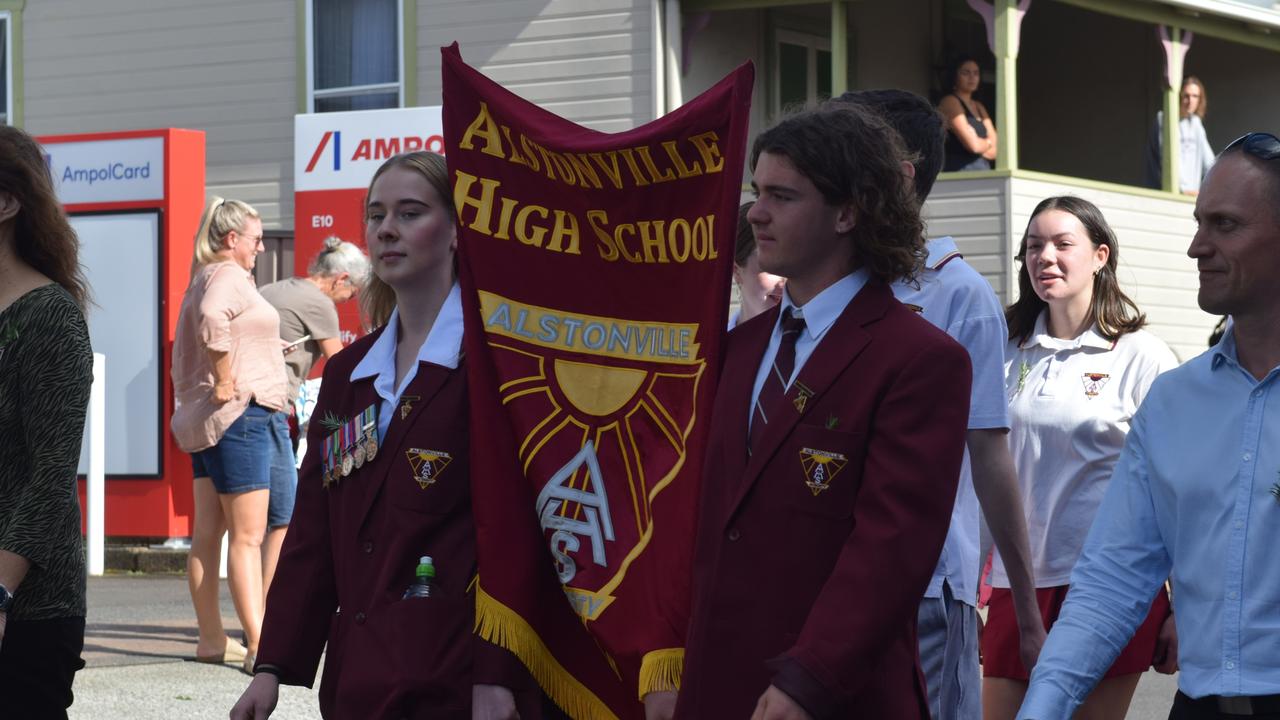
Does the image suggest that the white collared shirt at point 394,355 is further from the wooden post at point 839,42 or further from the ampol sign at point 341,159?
the wooden post at point 839,42

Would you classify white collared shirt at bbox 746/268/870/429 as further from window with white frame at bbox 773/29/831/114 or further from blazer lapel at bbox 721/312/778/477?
window with white frame at bbox 773/29/831/114

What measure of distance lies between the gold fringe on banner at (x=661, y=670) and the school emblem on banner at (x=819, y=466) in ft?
1.77

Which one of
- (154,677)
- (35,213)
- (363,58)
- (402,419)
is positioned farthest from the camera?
(363,58)

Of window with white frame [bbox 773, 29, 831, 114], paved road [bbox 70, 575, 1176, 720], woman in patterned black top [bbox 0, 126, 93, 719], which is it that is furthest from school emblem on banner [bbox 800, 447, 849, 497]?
window with white frame [bbox 773, 29, 831, 114]

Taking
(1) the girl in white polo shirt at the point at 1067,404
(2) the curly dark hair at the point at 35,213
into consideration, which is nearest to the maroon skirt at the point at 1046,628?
(1) the girl in white polo shirt at the point at 1067,404

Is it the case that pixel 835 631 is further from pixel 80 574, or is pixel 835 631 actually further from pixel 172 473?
pixel 172 473

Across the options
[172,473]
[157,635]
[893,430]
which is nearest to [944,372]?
[893,430]

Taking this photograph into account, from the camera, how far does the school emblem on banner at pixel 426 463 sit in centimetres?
390

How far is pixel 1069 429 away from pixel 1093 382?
0.58 ft

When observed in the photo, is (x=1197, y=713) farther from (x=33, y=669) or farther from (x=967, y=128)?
(x=967, y=128)

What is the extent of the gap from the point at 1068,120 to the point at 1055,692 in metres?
19.2

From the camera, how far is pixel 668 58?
17.4 metres

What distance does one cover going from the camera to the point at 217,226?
8688mm

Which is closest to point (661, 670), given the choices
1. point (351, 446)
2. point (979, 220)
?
point (351, 446)
